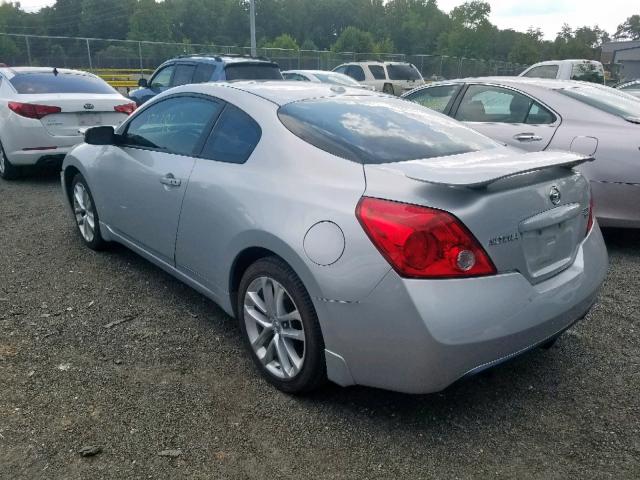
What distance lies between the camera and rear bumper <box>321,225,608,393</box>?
222cm

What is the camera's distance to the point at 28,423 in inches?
→ 103

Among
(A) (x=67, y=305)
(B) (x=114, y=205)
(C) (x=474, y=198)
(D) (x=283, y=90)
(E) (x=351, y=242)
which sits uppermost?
(D) (x=283, y=90)

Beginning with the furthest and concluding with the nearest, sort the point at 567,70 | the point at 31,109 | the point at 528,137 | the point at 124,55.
Result: the point at 124,55
the point at 567,70
the point at 31,109
the point at 528,137

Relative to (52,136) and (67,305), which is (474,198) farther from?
(52,136)

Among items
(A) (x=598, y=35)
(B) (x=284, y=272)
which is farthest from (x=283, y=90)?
(A) (x=598, y=35)

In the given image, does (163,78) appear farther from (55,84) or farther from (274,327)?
(274,327)

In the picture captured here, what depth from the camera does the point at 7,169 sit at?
759 centimetres

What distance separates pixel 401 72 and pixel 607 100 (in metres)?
16.0

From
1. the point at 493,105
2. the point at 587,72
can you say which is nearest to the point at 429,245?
the point at 493,105

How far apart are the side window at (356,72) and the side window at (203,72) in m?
10.4

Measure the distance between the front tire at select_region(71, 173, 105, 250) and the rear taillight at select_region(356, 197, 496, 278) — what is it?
3134 mm

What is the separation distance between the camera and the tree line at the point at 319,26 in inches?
3219

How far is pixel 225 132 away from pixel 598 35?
431 ft

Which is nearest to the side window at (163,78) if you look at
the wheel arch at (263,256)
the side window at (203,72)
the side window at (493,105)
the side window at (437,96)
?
the side window at (203,72)
